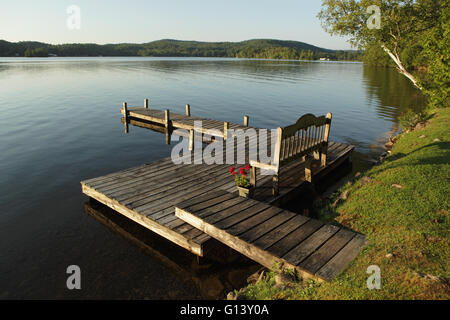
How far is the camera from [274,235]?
6441mm

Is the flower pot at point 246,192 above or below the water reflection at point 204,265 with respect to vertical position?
above

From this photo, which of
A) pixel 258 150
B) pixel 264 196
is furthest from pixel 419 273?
pixel 258 150

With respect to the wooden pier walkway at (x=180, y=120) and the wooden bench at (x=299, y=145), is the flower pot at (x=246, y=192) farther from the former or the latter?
the wooden pier walkway at (x=180, y=120)

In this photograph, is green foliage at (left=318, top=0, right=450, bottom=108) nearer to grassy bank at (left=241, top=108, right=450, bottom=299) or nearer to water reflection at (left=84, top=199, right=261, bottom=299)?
Answer: grassy bank at (left=241, top=108, right=450, bottom=299)

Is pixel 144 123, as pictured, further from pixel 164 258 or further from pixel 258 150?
pixel 164 258

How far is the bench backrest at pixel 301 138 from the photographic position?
28.5 ft

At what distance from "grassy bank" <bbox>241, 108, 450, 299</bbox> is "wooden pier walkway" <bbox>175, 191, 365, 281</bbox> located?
289 millimetres

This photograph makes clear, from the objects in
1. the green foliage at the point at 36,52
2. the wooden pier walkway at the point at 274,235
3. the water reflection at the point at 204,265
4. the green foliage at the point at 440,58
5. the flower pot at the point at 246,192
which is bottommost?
the water reflection at the point at 204,265

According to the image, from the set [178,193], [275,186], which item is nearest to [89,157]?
[178,193]

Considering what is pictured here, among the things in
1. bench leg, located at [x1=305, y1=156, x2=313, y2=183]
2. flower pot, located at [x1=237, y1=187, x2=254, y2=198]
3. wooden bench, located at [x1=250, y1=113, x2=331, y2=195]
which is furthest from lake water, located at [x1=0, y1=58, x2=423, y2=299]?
bench leg, located at [x1=305, y1=156, x2=313, y2=183]

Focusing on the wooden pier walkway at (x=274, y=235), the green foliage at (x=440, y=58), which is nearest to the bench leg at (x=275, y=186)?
the wooden pier walkway at (x=274, y=235)

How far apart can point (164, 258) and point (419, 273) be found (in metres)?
6.30

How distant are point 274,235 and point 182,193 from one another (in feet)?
13.9

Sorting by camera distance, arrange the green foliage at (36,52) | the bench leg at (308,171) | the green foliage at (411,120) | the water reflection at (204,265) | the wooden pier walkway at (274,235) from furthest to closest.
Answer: the green foliage at (36,52), the green foliage at (411,120), the bench leg at (308,171), the water reflection at (204,265), the wooden pier walkway at (274,235)
